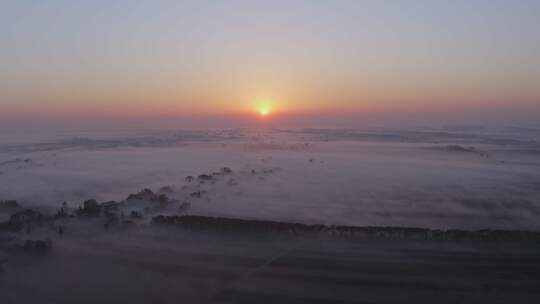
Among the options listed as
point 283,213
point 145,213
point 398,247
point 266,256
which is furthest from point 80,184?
point 398,247

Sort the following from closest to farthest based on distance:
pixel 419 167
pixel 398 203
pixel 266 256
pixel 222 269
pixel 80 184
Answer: pixel 222 269, pixel 266 256, pixel 398 203, pixel 80 184, pixel 419 167

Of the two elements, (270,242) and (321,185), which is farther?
(321,185)

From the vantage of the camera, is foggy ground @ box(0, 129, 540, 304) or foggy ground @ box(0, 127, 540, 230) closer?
foggy ground @ box(0, 129, 540, 304)

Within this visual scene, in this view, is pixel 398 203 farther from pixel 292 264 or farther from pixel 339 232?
pixel 292 264

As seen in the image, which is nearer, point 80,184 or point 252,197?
point 252,197

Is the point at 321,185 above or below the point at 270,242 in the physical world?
above

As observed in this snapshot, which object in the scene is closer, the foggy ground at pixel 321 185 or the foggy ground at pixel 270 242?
the foggy ground at pixel 270 242

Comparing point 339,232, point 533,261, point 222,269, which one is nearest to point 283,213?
point 339,232

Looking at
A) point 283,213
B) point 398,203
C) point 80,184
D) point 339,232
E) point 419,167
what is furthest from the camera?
point 419,167

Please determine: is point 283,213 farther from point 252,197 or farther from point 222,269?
point 222,269
